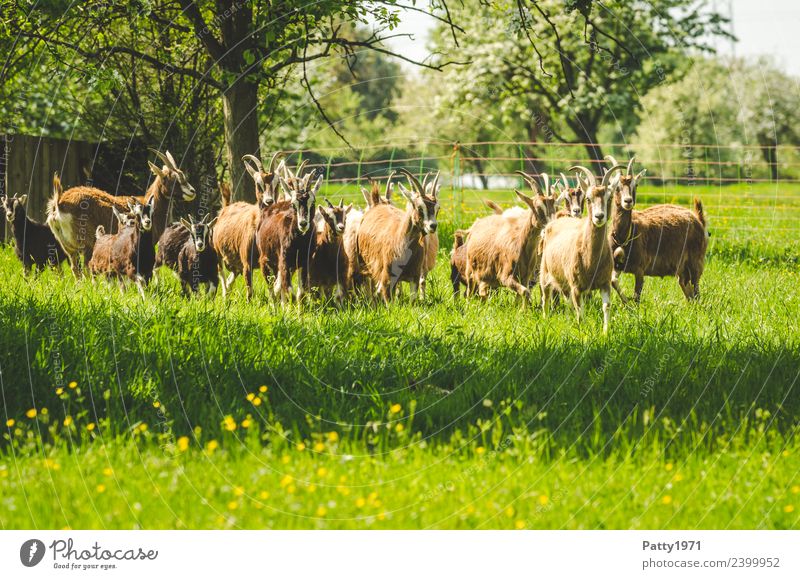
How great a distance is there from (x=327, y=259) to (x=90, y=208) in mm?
3534

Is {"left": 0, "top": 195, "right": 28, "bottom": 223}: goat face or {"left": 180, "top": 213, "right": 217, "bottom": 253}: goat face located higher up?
{"left": 0, "top": 195, "right": 28, "bottom": 223}: goat face

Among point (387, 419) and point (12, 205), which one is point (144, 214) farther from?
point (387, 419)

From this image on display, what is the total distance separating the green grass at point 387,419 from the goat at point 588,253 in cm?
80

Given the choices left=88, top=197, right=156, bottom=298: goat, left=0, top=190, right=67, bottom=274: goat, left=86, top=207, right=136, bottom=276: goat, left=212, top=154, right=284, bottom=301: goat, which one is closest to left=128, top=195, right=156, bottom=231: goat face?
left=88, top=197, right=156, bottom=298: goat

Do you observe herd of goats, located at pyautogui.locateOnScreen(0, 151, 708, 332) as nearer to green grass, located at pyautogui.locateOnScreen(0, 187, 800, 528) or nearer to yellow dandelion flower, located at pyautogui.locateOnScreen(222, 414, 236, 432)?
green grass, located at pyautogui.locateOnScreen(0, 187, 800, 528)

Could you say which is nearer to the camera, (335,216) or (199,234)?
(335,216)

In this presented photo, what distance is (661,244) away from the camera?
12.1m

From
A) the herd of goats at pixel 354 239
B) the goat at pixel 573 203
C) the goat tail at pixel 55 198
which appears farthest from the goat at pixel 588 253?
the goat tail at pixel 55 198

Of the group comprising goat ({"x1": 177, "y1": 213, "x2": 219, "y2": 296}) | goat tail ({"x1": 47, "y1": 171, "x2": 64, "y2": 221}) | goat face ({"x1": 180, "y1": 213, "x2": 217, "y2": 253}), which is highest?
goat tail ({"x1": 47, "y1": 171, "x2": 64, "y2": 221})

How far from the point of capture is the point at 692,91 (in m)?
33.8

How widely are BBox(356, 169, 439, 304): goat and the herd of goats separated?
2 cm

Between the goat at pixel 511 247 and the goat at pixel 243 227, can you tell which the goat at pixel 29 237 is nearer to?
the goat at pixel 243 227

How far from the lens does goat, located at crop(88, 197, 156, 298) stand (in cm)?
1080

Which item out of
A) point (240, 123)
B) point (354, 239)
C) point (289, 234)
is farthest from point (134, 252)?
point (354, 239)
